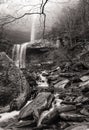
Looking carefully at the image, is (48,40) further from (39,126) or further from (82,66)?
(39,126)

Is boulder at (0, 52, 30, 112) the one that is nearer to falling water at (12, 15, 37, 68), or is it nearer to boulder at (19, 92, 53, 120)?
boulder at (19, 92, 53, 120)

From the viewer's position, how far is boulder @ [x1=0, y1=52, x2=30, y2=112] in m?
7.55

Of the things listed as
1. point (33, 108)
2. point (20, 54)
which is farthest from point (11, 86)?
point (20, 54)

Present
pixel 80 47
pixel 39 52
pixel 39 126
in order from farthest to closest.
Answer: pixel 39 52 → pixel 80 47 → pixel 39 126

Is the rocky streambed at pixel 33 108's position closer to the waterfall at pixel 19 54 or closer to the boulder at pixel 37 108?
the boulder at pixel 37 108

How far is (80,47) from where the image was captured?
19641 millimetres

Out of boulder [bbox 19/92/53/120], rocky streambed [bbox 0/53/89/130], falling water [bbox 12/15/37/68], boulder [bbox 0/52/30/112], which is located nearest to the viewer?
rocky streambed [bbox 0/53/89/130]

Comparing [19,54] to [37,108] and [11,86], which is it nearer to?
[11,86]

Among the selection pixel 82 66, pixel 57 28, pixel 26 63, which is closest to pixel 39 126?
pixel 82 66

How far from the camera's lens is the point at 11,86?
795cm

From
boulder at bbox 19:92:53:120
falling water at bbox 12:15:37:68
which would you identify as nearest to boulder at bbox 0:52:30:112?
boulder at bbox 19:92:53:120

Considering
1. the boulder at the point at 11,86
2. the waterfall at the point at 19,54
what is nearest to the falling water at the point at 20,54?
the waterfall at the point at 19,54

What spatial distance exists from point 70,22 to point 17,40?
9244 mm

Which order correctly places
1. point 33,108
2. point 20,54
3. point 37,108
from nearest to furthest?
point 37,108
point 33,108
point 20,54
